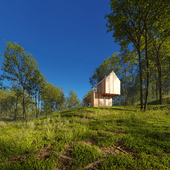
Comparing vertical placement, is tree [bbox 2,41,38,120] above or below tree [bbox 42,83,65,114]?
above

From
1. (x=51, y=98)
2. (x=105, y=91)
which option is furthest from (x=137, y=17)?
(x=51, y=98)

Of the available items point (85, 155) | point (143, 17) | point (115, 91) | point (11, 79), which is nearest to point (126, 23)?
point (143, 17)

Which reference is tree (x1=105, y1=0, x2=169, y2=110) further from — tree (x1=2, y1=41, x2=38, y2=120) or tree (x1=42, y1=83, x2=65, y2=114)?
tree (x1=42, y1=83, x2=65, y2=114)

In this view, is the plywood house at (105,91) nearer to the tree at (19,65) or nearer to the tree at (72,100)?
the tree at (19,65)

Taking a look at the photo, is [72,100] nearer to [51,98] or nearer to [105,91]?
[51,98]

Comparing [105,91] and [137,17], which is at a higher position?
[137,17]

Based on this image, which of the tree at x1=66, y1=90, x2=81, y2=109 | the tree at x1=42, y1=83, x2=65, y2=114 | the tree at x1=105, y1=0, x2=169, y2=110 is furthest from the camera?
the tree at x1=66, y1=90, x2=81, y2=109

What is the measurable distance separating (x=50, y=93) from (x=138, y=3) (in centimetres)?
3626

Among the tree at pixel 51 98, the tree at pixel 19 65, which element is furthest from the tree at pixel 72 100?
the tree at pixel 19 65

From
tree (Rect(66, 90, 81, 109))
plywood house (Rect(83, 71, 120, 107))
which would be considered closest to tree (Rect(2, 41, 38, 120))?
plywood house (Rect(83, 71, 120, 107))

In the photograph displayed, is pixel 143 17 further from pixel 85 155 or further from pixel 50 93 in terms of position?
pixel 50 93

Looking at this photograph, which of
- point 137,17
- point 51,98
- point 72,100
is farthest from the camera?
point 72,100

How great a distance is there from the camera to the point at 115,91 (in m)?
19.1

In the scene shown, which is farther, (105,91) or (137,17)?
(105,91)
